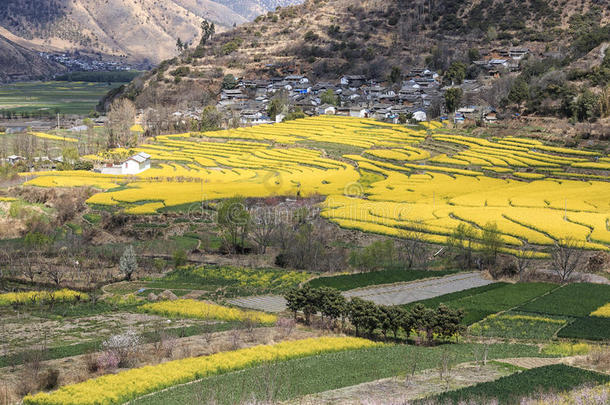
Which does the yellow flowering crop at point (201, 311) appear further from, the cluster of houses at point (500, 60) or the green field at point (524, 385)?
the cluster of houses at point (500, 60)

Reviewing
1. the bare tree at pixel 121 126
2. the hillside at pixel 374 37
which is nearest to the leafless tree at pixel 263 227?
the bare tree at pixel 121 126

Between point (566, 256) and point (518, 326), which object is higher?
point (566, 256)

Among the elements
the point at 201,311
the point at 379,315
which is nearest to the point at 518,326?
the point at 379,315

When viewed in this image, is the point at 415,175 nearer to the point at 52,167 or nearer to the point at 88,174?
the point at 88,174

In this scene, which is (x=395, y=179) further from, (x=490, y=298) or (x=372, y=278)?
(x=490, y=298)

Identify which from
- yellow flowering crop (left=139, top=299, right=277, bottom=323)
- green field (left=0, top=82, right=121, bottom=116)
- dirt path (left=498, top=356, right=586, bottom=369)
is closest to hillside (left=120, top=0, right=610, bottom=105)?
green field (left=0, top=82, right=121, bottom=116)

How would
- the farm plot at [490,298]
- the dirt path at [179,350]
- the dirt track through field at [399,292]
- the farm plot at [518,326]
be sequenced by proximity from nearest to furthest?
1. the dirt path at [179,350]
2. the farm plot at [518,326]
3. the farm plot at [490,298]
4. the dirt track through field at [399,292]

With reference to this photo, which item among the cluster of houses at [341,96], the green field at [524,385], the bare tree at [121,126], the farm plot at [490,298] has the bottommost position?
the farm plot at [490,298]
